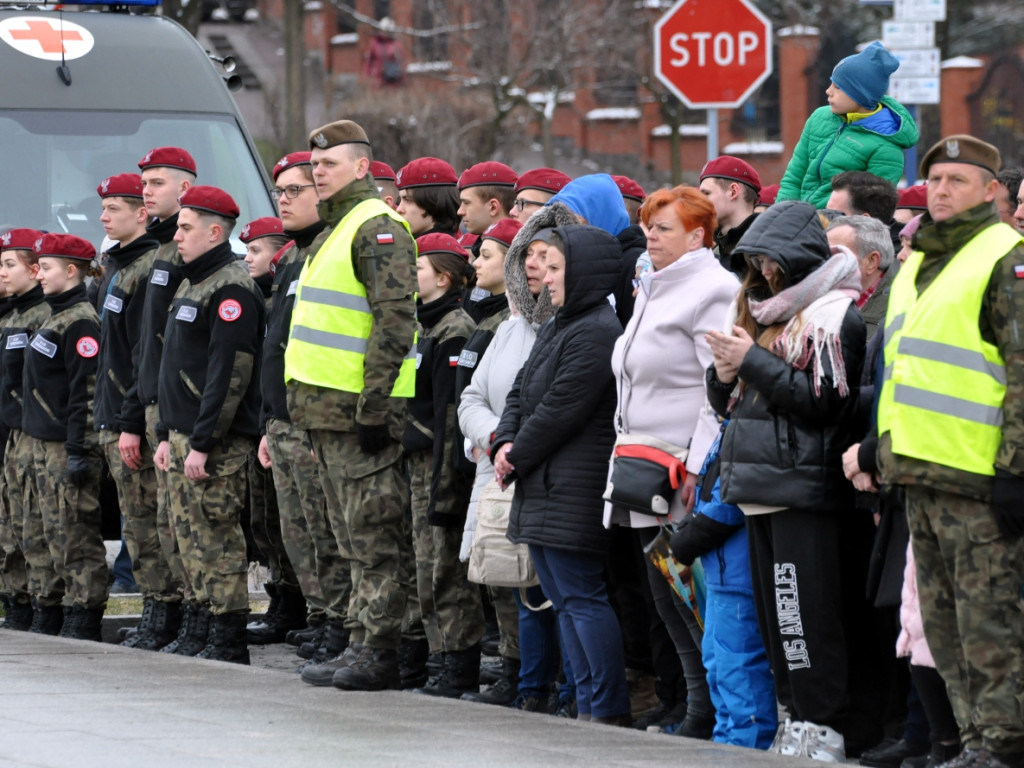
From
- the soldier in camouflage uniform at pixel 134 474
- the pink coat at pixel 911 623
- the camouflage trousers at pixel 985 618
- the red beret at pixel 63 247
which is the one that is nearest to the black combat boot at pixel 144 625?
the soldier in camouflage uniform at pixel 134 474

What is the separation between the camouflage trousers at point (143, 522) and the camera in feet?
31.0

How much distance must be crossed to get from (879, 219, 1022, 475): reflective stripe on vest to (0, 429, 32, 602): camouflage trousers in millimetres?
5613

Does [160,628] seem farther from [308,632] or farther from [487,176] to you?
[487,176]

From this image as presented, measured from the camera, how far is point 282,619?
10203 mm

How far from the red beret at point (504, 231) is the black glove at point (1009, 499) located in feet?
9.29

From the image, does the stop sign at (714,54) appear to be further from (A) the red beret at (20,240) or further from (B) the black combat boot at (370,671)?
(B) the black combat boot at (370,671)

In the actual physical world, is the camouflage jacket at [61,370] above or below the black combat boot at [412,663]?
above

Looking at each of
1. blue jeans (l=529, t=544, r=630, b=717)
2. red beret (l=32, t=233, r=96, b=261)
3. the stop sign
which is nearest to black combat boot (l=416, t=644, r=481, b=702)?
blue jeans (l=529, t=544, r=630, b=717)

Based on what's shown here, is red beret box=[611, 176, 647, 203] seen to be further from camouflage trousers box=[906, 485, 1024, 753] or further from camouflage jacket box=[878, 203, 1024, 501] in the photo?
camouflage trousers box=[906, 485, 1024, 753]

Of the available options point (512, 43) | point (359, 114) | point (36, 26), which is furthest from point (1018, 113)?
point (36, 26)

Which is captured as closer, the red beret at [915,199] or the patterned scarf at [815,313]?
the patterned scarf at [815,313]

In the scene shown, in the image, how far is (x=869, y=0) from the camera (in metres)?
16.4

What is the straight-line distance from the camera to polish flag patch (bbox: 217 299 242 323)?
8.85 m

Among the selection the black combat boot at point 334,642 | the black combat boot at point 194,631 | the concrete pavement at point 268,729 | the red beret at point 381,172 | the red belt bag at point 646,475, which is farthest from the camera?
the red beret at point 381,172
